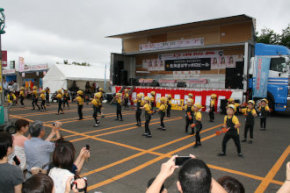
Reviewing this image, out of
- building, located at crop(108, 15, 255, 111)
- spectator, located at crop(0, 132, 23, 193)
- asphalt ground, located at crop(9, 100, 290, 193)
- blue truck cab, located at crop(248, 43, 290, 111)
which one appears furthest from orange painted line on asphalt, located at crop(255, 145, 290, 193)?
building, located at crop(108, 15, 255, 111)

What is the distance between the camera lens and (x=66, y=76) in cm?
2244

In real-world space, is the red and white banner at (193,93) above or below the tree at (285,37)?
below

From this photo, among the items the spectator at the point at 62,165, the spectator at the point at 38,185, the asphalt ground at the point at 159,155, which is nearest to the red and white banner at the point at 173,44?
the asphalt ground at the point at 159,155

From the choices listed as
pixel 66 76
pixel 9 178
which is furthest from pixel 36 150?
pixel 66 76

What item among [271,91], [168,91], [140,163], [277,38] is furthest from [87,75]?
[277,38]

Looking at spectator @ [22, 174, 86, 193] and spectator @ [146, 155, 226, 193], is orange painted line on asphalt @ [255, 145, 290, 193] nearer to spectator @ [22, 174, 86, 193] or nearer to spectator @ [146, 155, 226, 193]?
spectator @ [146, 155, 226, 193]

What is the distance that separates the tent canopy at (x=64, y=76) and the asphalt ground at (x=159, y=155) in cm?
1350

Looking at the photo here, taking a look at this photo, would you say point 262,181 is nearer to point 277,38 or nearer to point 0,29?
point 0,29

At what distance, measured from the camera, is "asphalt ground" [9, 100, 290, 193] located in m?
4.59

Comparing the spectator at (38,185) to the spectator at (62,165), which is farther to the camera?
the spectator at (62,165)

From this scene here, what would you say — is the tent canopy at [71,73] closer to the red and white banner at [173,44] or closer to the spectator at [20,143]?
the red and white banner at [173,44]

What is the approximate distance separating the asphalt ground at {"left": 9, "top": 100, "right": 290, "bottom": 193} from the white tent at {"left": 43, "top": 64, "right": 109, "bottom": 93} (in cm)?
1351

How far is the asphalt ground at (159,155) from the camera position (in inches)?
181

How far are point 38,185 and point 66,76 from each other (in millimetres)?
22034
